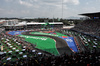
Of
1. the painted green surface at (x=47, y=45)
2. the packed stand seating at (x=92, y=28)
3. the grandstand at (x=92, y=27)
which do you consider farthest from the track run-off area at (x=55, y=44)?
the grandstand at (x=92, y=27)

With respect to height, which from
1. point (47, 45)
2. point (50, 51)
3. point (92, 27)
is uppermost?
point (92, 27)

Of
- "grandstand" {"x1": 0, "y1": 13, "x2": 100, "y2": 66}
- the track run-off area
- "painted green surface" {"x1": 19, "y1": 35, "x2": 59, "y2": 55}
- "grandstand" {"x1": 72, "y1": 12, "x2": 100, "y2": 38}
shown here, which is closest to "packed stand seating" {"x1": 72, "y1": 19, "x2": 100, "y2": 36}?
"grandstand" {"x1": 72, "y1": 12, "x2": 100, "y2": 38}

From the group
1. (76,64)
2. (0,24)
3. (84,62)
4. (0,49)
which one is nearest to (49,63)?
(76,64)

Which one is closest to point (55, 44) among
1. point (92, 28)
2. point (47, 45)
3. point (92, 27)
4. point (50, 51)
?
point (47, 45)

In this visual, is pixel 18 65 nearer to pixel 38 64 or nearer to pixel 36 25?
pixel 38 64

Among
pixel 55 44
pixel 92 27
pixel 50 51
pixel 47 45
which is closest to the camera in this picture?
pixel 50 51

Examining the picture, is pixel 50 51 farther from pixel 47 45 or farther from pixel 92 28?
pixel 92 28

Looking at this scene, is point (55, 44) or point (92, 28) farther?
point (92, 28)

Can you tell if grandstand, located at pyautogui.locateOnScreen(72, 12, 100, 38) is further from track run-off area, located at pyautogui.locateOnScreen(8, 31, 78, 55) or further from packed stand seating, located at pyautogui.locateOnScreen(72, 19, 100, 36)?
track run-off area, located at pyautogui.locateOnScreen(8, 31, 78, 55)

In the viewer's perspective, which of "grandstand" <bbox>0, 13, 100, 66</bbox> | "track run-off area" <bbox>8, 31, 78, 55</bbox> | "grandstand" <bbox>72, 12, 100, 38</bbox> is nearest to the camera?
"grandstand" <bbox>0, 13, 100, 66</bbox>

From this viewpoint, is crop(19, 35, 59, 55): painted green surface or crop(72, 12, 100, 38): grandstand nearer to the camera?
crop(19, 35, 59, 55): painted green surface

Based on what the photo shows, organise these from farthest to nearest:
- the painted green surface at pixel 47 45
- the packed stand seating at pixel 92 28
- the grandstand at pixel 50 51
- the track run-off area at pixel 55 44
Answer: the packed stand seating at pixel 92 28 → the painted green surface at pixel 47 45 → the track run-off area at pixel 55 44 → the grandstand at pixel 50 51

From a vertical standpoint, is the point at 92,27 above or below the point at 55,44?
above

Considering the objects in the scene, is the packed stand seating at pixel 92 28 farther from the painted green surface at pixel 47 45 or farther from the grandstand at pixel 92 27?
the painted green surface at pixel 47 45
